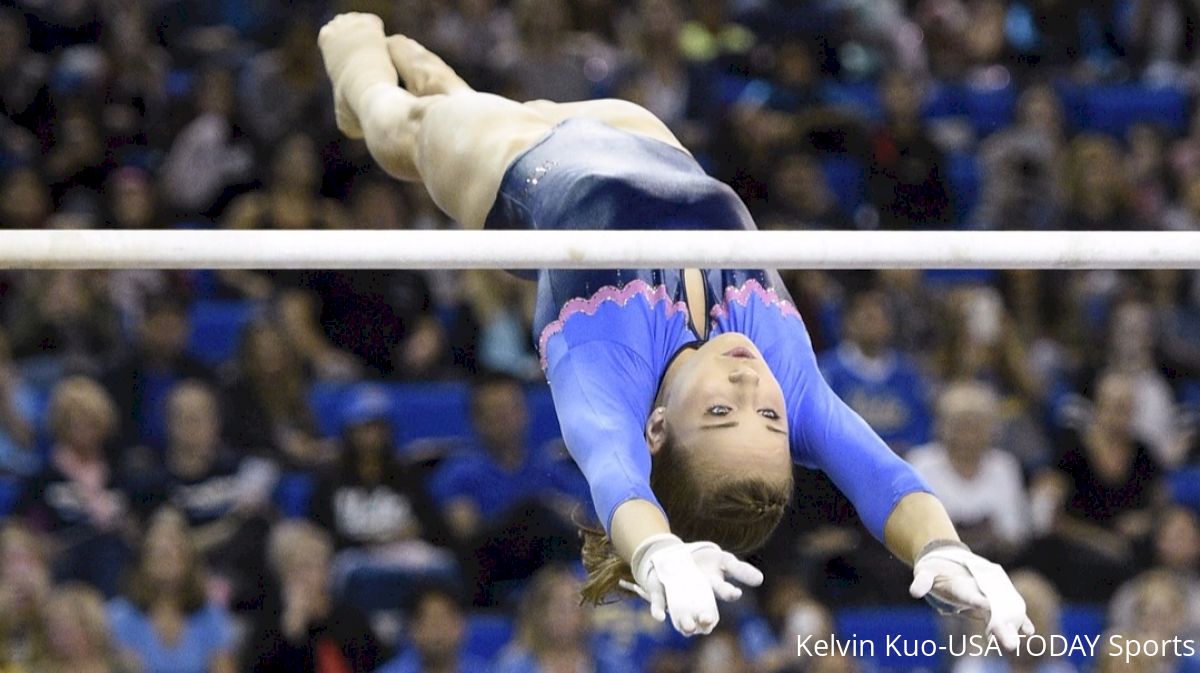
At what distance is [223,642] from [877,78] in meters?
3.59

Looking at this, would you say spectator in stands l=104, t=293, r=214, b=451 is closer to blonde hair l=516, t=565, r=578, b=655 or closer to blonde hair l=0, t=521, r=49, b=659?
blonde hair l=0, t=521, r=49, b=659

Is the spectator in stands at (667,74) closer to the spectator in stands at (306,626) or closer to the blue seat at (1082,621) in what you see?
the blue seat at (1082,621)

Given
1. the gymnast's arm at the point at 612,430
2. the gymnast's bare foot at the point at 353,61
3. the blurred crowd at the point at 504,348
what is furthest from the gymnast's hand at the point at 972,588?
the blurred crowd at the point at 504,348

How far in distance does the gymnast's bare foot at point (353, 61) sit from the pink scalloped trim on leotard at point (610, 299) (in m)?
0.95

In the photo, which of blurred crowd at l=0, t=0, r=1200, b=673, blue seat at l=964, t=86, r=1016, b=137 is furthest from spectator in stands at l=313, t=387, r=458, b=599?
blue seat at l=964, t=86, r=1016, b=137

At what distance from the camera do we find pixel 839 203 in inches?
264

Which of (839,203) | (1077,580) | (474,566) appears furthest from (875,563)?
(839,203)

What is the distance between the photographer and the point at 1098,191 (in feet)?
21.7

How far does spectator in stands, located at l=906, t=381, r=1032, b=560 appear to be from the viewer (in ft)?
17.9

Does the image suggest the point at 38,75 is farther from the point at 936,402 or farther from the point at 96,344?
the point at 936,402

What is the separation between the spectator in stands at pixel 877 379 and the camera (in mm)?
5820

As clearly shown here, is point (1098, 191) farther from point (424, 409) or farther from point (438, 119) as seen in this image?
point (438, 119)

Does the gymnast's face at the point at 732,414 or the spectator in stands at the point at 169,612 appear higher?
the gymnast's face at the point at 732,414

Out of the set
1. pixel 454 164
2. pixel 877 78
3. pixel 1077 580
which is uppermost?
pixel 454 164
